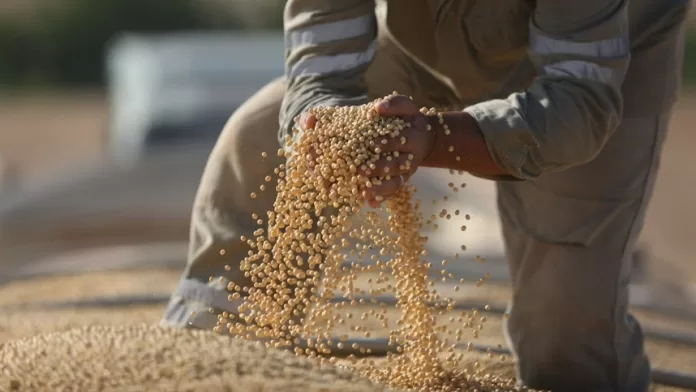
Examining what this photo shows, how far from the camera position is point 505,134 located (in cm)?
249

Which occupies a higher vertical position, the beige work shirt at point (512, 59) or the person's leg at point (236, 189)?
the beige work shirt at point (512, 59)

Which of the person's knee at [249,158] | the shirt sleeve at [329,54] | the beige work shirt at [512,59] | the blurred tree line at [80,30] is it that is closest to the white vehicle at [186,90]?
the person's knee at [249,158]

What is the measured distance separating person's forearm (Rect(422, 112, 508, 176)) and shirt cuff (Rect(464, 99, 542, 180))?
0.05ft

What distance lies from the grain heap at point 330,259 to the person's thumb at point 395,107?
14 millimetres

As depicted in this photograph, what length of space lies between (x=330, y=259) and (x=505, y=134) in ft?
1.52

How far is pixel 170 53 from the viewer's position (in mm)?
10047

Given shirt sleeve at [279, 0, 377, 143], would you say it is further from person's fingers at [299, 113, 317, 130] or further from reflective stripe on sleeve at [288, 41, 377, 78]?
person's fingers at [299, 113, 317, 130]

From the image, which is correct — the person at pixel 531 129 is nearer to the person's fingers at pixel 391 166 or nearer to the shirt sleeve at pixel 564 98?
the shirt sleeve at pixel 564 98

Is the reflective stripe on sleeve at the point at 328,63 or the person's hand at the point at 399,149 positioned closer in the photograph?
the person's hand at the point at 399,149

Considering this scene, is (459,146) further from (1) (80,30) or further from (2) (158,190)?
(1) (80,30)

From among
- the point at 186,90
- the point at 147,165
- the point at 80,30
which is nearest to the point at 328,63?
the point at 147,165

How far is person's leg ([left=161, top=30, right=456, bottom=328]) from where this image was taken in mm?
2953

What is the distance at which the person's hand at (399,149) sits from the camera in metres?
2.39

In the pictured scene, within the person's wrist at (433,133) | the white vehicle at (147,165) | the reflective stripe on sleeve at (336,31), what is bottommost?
the white vehicle at (147,165)
